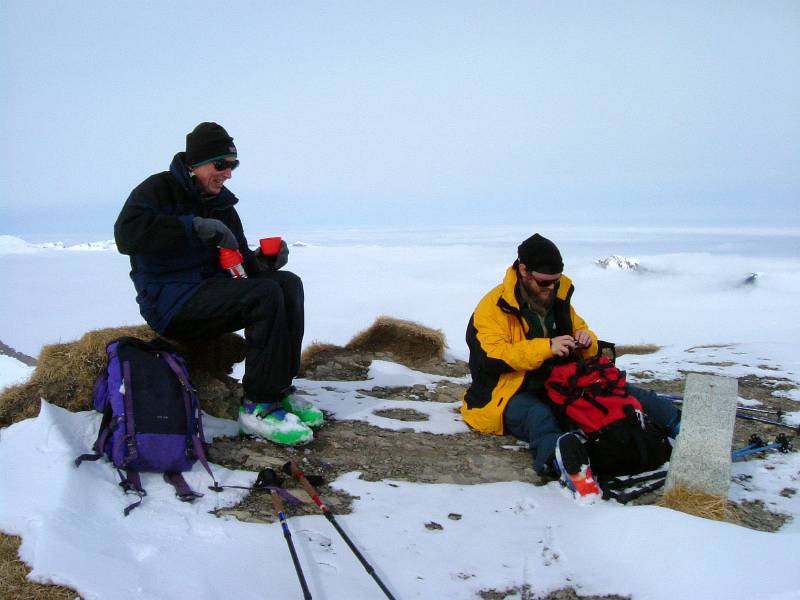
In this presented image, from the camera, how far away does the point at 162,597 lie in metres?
3.01

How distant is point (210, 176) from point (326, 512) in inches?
130

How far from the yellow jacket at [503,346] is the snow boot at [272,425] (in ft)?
6.02

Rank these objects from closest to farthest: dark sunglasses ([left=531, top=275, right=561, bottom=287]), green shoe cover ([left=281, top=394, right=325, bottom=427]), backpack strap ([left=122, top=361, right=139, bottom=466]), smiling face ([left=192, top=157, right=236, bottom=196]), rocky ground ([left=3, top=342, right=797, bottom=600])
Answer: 1. backpack strap ([left=122, top=361, right=139, bottom=466])
2. rocky ground ([left=3, top=342, right=797, bottom=600])
3. smiling face ([left=192, top=157, right=236, bottom=196])
4. dark sunglasses ([left=531, top=275, right=561, bottom=287])
5. green shoe cover ([left=281, top=394, right=325, bottom=427])

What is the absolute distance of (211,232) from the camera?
5242 millimetres

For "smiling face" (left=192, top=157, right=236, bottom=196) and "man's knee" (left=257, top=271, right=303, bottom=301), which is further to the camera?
"man's knee" (left=257, top=271, right=303, bottom=301)

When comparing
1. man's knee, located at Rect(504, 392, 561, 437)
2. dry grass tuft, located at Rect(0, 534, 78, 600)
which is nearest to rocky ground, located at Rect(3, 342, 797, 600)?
man's knee, located at Rect(504, 392, 561, 437)

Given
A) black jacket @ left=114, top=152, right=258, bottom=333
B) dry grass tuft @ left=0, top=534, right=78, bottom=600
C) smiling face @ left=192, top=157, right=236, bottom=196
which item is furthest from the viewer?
smiling face @ left=192, top=157, right=236, bottom=196

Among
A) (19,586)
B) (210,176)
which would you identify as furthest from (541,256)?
(19,586)

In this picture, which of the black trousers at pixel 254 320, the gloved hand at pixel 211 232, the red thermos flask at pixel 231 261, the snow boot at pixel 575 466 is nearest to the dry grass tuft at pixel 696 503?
the snow boot at pixel 575 466

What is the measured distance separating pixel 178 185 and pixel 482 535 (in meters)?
4.01

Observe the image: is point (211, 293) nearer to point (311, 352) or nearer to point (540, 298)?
point (540, 298)

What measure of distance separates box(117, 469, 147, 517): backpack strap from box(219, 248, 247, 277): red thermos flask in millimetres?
2071

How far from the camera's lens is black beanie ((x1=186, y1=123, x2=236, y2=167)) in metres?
5.36

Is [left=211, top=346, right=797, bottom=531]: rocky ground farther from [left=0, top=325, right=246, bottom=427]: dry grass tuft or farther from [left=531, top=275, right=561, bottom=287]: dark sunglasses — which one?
[left=531, top=275, right=561, bottom=287]: dark sunglasses
